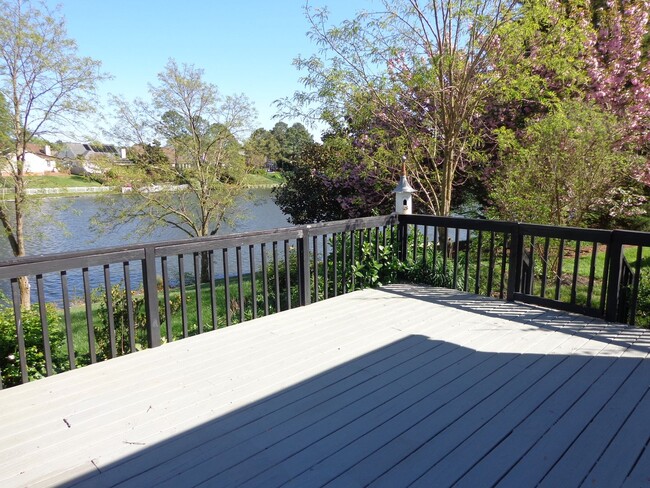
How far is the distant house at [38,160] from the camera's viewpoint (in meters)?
7.81

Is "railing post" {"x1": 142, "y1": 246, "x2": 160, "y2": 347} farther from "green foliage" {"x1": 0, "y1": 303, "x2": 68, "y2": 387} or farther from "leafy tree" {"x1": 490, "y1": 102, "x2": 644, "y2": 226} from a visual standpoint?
"leafy tree" {"x1": 490, "y1": 102, "x2": 644, "y2": 226}

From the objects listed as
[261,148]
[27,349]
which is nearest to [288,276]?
[27,349]

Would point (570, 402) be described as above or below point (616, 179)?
below

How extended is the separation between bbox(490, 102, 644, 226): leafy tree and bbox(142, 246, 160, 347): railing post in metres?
4.13

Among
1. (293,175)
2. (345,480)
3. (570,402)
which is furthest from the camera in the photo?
(293,175)

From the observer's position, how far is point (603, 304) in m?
3.50

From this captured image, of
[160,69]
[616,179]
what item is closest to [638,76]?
[616,179]

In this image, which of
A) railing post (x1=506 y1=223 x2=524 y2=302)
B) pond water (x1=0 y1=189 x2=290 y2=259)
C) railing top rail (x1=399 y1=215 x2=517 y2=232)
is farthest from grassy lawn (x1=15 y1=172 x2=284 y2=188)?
railing post (x1=506 y1=223 x2=524 y2=302)

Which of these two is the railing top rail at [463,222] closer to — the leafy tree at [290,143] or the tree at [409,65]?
the tree at [409,65]

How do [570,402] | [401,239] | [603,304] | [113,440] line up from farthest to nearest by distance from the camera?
[401,239] → [603,304] → [570,402] → [113,440]

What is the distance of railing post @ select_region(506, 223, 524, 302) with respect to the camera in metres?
3.87

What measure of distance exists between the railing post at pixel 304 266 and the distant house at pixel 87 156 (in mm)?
6623

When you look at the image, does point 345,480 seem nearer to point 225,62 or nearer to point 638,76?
point 638,76

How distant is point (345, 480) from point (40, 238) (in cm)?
861
